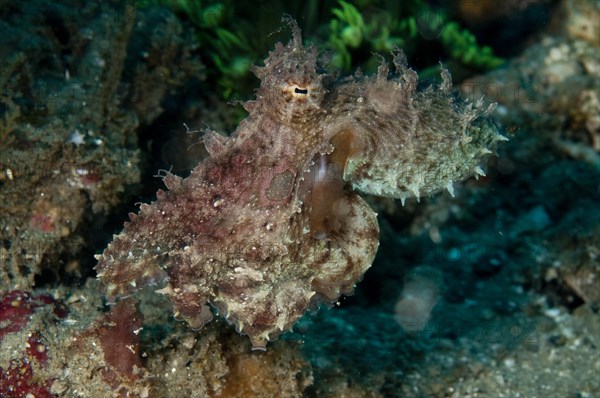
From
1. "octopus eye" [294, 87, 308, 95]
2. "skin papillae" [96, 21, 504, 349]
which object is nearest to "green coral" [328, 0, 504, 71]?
"skin papillae" [96, 21, 504, 349]

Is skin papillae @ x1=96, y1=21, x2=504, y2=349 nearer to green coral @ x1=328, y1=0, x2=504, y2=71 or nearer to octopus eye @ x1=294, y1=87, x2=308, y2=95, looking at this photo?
octopus eye @ x1=294, y1=87, x2=308, y2=95

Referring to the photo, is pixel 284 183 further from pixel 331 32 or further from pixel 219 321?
pixel 331 32

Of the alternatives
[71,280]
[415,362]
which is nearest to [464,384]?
[415,362]

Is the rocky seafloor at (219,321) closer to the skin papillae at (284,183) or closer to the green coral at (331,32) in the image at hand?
the skin papillae at (284,183)

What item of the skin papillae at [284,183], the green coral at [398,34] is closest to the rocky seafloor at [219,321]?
the skin papillae at [284,183]

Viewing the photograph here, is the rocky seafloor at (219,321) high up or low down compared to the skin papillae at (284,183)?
down

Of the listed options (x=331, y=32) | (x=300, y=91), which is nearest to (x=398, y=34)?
(x=331, y=32)
